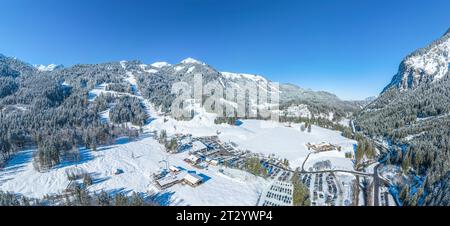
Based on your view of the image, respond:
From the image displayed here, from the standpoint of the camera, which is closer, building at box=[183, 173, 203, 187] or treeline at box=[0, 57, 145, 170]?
building at box=[183, 173, 203, 187]

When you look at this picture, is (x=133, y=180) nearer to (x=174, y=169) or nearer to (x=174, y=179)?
(x=174, y=169)

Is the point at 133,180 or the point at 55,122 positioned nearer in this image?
the point at 133,180

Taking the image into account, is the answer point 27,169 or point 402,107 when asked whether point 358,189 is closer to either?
point 27,169

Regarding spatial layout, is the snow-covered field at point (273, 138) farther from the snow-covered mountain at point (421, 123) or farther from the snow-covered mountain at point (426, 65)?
the snow-covered mountain at point (426, 65)

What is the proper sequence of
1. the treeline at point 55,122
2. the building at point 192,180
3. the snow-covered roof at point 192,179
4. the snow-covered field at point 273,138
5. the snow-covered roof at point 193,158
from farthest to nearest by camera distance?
the snow-covered field at point 273,138 < the treeline at point 55,122 < the snow-covered roof at point 193,158 < the snow-covered roof at point 192,179 < the building at point 192,180

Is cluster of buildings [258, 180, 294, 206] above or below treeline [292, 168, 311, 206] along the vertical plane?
below

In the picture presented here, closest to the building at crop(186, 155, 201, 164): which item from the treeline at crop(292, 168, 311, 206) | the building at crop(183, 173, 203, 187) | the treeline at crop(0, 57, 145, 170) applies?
the building at crop(183, 173, 203, 187)

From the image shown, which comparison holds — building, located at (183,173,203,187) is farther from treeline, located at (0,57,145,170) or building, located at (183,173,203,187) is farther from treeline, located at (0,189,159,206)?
treeline, located at (0,57,145,170)

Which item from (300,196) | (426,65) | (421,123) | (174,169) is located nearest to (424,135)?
(421,123)

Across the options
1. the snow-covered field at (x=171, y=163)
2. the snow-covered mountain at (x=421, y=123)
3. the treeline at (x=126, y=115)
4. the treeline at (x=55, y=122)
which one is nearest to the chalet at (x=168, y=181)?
the snow-covered field at (x=171, y=163)
